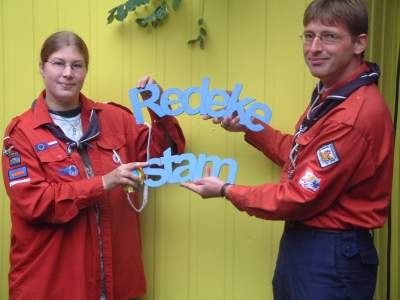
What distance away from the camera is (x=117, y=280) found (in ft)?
8.38

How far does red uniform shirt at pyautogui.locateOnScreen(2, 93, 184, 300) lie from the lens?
234 cm

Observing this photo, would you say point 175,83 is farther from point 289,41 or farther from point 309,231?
point 309,231

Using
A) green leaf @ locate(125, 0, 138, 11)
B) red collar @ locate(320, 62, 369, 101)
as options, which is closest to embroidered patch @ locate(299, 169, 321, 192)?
red collar @ locate(320, 62, 369, 101)

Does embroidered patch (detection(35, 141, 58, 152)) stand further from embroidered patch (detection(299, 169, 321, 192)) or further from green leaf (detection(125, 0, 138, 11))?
embroidered patch (detection(299, 169, 321, 192))

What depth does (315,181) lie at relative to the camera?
6.83ft

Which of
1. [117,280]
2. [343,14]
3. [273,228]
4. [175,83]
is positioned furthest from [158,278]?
[343,14]

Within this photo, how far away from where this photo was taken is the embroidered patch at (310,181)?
208 centimetres

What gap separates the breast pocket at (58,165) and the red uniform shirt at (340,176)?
27.7 inches

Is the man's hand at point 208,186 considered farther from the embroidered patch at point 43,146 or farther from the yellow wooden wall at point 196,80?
the embroidered patch at point 43,146

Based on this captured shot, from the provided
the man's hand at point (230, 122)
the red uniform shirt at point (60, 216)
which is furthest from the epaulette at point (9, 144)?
the man's hand at point (230, 122)

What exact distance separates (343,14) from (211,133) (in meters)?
0.94

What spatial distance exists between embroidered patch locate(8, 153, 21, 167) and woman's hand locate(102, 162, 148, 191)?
0.37 metres

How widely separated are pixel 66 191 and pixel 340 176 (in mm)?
1098

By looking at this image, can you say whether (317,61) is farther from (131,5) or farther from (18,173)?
(18,173)
